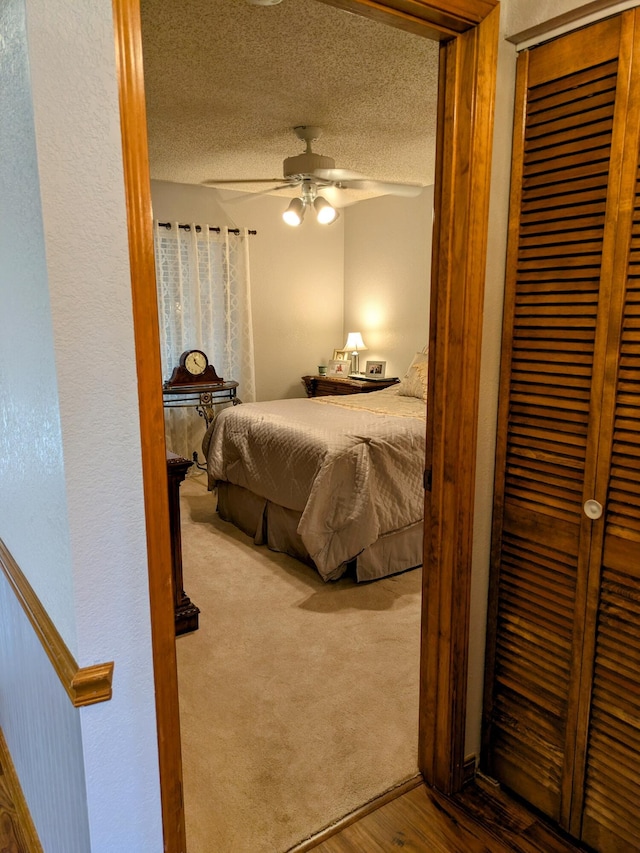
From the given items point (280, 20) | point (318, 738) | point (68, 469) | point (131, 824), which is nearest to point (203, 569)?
point (318, 738)

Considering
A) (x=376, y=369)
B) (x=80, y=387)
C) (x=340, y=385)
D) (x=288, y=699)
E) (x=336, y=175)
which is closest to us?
(x=80, y=387)

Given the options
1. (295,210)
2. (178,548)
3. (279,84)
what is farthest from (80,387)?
(295,210)

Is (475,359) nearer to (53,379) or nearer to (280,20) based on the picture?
(53,379)

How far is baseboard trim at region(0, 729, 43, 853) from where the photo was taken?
1.63 metres

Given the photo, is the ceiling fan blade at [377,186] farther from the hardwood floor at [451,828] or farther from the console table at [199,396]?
the hardwood floor at [451,828]

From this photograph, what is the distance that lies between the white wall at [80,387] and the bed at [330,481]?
1826mm

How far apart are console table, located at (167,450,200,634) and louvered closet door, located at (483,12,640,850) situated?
4.46ft

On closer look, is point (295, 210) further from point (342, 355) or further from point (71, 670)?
point (71, 670)

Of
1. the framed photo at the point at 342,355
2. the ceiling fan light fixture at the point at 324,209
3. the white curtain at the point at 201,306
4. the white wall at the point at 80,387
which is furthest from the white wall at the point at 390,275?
the white wall at the point at 80,387

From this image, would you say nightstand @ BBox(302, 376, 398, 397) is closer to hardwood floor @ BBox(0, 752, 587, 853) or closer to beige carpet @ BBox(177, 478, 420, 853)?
beige carpet @ BBox(177, 478, 420, 853)

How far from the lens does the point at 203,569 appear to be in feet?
10.8

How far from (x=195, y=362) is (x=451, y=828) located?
4.08 metres

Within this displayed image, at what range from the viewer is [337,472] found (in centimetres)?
293

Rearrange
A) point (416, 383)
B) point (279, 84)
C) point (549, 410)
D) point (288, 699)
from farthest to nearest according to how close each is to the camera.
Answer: point (416, 383) → point (279, 84) → point (288, 699) → point (549, 410)
